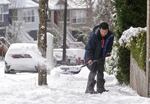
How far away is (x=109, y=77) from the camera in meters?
16.2

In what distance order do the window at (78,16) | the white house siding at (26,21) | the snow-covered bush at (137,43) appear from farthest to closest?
the window at (78,16) < the white house siding at (26,21) < the snow-covered bush at (137,43)

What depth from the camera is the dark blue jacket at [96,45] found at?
1108 cm

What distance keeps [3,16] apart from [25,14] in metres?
4.95

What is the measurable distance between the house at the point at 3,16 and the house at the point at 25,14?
3.16ft

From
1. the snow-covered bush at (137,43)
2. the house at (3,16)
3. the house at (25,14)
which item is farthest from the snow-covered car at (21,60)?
the house at (25,14)

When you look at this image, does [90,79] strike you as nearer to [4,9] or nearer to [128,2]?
[128,2]

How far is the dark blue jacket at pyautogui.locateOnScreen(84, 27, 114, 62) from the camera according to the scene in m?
11.1

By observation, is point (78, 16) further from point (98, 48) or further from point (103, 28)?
point (103, 28)

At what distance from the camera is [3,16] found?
6581 cm

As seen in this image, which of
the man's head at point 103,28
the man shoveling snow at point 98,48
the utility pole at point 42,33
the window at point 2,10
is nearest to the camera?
the man's head at point 103,28

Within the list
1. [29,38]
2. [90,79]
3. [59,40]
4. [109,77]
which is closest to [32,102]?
[90,79]

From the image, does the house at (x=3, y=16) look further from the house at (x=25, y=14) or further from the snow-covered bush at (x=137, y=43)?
the snow-covered bush at (x=137, y=43)

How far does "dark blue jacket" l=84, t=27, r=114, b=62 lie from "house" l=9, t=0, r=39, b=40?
5538 centimetres

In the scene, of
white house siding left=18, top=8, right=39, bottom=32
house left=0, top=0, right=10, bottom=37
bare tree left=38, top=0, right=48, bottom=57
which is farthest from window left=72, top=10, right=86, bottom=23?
bare tree left=38, top=0, right=48, bottom=57
